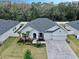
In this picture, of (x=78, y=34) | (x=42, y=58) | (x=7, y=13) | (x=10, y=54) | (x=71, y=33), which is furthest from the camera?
(x=7, y=13)

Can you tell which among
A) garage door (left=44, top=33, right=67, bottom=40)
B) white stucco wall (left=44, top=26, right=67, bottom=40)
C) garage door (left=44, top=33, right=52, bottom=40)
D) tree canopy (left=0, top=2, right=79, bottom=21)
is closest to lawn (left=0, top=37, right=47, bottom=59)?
garage door (left=44, top=33, right=52, bottom=40)

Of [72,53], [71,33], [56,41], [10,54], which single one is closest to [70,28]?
[71,33]

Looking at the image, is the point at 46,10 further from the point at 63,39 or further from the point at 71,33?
the point at 63,39

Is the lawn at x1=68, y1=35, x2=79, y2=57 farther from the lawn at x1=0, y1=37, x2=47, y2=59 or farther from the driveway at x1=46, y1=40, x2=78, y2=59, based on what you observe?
the lawn at x1=0, y1=37, x2=47, y2=59

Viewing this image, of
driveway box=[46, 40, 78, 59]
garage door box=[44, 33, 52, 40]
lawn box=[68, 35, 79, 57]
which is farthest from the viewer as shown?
garage door box=[44, 33, 52, 40]

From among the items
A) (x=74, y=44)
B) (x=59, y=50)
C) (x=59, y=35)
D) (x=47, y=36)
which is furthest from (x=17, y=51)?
(x=59, y=35)
